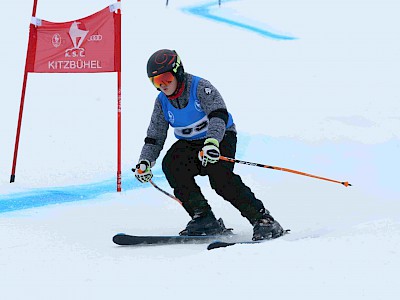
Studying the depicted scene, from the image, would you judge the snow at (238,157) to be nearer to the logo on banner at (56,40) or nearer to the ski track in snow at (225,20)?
the ski track in snow at (225,20)

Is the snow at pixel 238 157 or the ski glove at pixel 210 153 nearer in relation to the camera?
the snow at pixel 238 157

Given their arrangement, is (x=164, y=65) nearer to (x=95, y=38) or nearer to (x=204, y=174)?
(x=204, y=174)

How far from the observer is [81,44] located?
7129 mm

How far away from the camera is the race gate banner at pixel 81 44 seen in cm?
712

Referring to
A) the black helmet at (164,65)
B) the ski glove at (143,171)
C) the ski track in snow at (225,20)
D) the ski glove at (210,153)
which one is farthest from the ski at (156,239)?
the ski track in snow at (225,20)

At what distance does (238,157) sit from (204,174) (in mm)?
3133

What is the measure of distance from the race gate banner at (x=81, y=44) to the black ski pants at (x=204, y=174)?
217cm

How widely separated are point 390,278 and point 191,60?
10060mm

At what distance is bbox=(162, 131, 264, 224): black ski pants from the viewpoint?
507cm

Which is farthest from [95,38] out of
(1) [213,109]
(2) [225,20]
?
(2) [225,20]

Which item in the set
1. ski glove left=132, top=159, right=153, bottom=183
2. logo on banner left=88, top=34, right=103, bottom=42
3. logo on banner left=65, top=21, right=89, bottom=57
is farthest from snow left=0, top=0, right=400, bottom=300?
logo on banner left=88, top=34, right=103, bottom=42

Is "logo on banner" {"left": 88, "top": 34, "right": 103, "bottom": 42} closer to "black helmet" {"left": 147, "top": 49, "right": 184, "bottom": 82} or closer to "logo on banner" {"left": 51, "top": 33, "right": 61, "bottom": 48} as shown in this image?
"logo on banner" {"left": 51, "top": 33, "right": 61, "bottom": 48}

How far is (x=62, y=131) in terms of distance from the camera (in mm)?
9398

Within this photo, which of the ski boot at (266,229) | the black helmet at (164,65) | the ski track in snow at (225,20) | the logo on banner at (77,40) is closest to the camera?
the black helmet at (164,65)
